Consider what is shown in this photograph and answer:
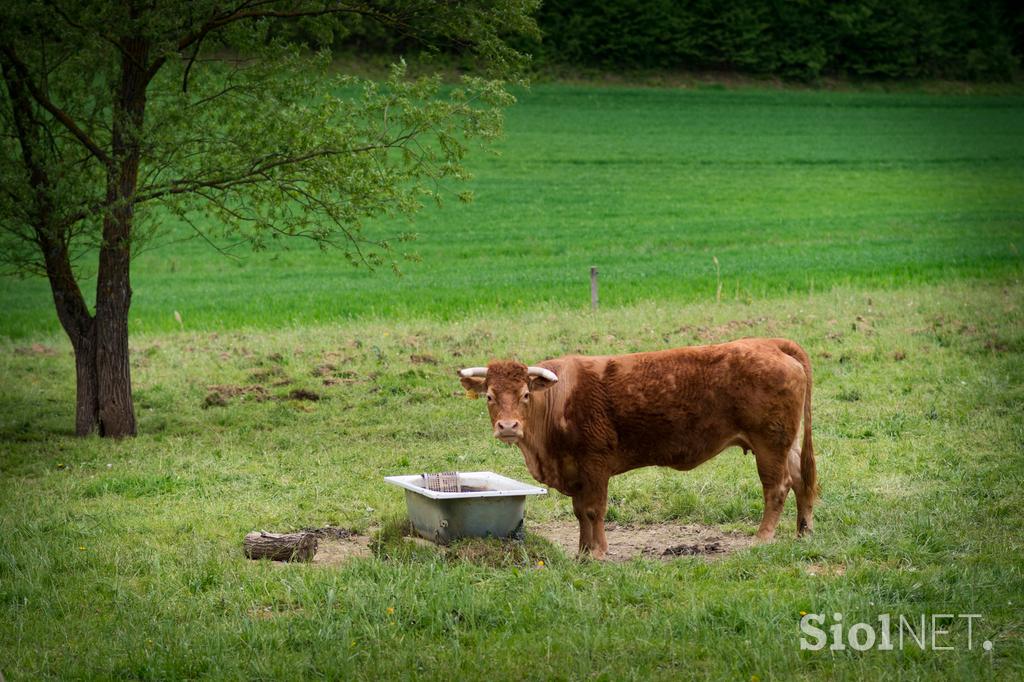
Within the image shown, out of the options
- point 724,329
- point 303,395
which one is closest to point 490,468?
point 303,395

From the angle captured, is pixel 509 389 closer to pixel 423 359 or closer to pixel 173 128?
pixel 173 128

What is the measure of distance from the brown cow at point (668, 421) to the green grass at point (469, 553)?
53 cm

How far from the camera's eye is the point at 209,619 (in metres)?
7.43

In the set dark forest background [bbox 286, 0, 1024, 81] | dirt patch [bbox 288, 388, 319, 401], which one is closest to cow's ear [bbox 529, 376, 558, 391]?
dirt patch [bbox 288, 388, 319, 401]

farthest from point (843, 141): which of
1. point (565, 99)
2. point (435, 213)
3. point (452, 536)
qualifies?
point (452, 536)

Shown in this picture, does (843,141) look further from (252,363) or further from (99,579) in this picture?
(99,579)

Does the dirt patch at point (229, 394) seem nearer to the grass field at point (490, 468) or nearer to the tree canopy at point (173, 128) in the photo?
the grass field at point (490, 468)

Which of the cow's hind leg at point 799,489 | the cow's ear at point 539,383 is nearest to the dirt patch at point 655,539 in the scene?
the cow's hind leg at point 799,489

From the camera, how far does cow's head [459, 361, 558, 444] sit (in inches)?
338

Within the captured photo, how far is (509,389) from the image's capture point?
882 cm

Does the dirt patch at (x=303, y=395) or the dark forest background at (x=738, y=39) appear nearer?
the dirt patch at (x=303, y=395)

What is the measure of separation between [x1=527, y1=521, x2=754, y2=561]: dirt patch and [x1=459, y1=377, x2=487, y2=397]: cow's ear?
154 centimetres

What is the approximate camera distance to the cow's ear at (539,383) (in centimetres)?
905

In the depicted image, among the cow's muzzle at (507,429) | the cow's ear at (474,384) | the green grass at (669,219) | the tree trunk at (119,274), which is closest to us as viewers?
the cow's muzzle at (507,429)
